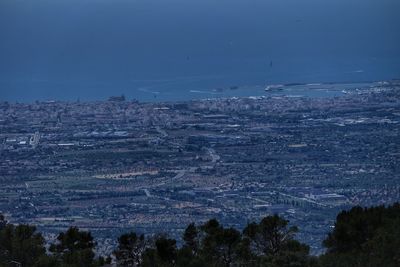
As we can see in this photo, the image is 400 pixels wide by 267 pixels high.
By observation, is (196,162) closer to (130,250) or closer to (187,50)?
(130,250)

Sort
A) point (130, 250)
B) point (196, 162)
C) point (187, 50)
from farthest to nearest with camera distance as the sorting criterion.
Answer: point (187, 50) < point (196, 162) < point (130, 250)

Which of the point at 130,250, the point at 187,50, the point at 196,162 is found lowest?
the point at 130,250

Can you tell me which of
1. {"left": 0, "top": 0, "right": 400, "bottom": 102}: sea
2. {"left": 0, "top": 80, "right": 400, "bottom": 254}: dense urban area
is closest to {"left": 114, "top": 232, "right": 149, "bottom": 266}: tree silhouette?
{"left": 0, "top": 80, "right": 400, "bottom": 254}: dense urban area

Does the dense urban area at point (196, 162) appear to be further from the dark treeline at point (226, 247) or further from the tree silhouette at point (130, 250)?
the tree silhouette at point (130, 250)

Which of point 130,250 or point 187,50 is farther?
point 187,50

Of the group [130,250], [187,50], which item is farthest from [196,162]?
[187,50]

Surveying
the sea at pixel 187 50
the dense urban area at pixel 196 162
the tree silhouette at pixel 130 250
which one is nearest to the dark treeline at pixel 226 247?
the tree silhouette at pixel 130 250

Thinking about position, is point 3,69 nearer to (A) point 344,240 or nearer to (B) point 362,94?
(B) point 362,94

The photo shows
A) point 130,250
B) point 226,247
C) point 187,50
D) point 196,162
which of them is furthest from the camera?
point 187,50
